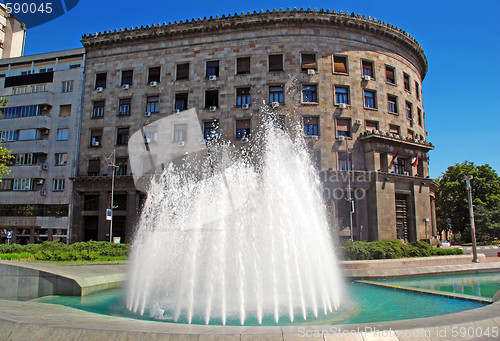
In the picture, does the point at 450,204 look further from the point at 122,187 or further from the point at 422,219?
the point at 122,187

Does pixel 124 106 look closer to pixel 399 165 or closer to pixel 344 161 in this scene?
pixel 344 161

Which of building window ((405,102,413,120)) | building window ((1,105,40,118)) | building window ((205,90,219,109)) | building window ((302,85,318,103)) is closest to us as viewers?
building window ((302,85,318,103))

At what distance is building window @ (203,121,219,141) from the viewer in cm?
3047

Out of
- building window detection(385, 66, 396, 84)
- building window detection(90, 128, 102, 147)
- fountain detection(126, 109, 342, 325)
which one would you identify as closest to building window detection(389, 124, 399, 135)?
building window detection(385, 66, 396, 84)

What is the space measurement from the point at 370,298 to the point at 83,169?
29863 mm

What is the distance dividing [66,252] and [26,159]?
76.3ft

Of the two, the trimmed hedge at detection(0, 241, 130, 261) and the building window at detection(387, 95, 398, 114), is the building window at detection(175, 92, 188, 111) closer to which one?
the trimmed hedge at detection(0, 241, 130, 261)

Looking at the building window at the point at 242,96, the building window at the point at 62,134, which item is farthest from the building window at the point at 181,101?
the building window at the point at 62,134

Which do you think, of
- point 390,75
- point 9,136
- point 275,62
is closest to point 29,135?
point 9,136

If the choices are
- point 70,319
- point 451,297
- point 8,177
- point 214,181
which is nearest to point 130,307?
point 70,319

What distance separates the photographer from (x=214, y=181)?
40.3 ft

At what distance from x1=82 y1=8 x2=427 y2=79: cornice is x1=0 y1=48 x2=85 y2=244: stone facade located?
452cm

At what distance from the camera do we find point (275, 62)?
101 feet

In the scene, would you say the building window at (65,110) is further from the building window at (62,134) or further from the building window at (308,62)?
the building window at (308,62)
